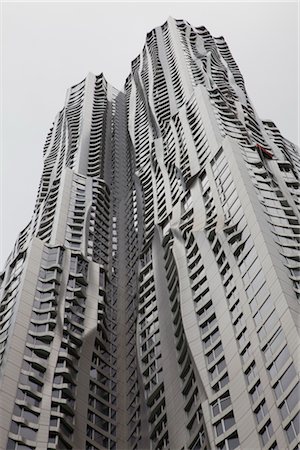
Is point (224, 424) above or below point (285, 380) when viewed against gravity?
below

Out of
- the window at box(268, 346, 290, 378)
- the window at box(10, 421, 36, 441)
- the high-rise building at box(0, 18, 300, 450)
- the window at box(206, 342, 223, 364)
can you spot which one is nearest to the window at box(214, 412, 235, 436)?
the high-rise building at box(0, 18, 300, 450)

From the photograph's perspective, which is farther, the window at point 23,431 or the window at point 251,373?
the window at point 23,431

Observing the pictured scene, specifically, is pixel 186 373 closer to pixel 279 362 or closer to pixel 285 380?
pixel 279 362

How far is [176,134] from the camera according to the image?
97.8 meters

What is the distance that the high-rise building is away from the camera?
157 ft

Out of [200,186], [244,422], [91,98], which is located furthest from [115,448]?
[91,98]

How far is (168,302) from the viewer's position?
6669cm

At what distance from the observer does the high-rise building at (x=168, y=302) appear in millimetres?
48000

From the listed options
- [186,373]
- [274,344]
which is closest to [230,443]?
[274,344]

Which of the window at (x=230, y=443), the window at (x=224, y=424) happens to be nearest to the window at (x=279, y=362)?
the window at (x=224, y=424)

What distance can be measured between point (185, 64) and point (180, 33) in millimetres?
24998

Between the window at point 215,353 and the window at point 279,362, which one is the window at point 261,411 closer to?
the window at point 279,362

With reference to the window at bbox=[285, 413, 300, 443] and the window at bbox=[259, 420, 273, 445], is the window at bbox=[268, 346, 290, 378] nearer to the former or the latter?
the window at bbox=[259, 420, 273, 445]

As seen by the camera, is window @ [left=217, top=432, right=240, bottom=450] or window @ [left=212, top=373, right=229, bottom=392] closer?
window @ [left=217, top=432, right=240, bottom=450]
